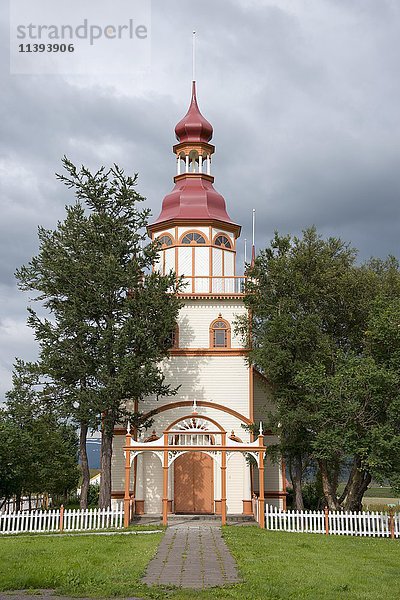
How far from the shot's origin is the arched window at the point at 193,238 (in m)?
29.3

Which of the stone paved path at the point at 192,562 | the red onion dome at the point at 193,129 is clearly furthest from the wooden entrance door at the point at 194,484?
the red onion dome at the point at 193,129

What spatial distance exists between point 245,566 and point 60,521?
9.87m

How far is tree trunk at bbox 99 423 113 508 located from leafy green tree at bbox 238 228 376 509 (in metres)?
6.32

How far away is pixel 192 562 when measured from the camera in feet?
46.0

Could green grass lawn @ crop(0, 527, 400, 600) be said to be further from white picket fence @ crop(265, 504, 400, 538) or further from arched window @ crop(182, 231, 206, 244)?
arched window @ crop(182, 231, 206, 244)

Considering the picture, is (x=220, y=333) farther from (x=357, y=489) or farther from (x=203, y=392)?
(x=357, y=489)

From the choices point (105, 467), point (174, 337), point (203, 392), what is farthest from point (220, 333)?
point (105, 467)

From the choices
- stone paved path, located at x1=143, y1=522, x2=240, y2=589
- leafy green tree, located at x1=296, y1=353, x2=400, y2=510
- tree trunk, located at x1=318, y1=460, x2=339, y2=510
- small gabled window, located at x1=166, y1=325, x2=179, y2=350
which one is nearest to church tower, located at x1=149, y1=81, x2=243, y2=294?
small gabled window, located at x1=166, y1=325, x2=179, y2=350

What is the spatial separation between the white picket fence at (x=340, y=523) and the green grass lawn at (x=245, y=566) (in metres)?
1.53

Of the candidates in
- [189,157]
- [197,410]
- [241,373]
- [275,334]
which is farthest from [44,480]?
[189,157]

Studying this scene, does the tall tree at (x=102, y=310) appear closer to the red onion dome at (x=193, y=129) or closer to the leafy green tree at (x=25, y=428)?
the leafy green tree at (x=25, y=428)

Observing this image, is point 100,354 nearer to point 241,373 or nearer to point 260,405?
point 241,373

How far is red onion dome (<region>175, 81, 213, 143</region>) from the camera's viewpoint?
1248 inches

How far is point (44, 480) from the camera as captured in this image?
32.5 metres
